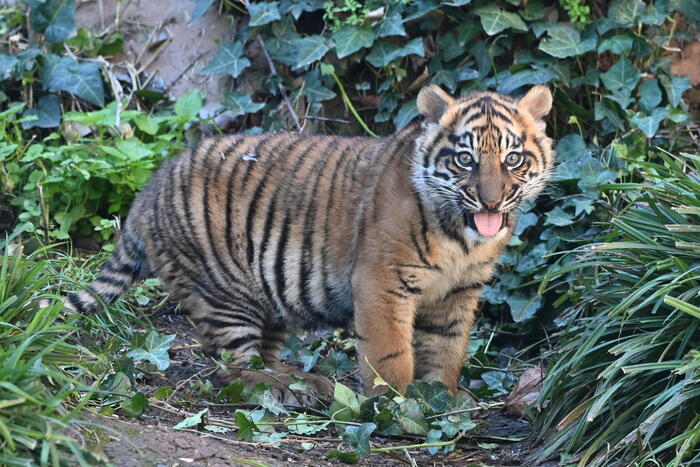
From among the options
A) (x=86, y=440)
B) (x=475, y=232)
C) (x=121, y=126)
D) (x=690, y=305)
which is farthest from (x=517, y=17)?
(x=86, y=440)

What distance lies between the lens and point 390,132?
23.9 ft

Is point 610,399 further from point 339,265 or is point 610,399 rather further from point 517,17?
point 517,17

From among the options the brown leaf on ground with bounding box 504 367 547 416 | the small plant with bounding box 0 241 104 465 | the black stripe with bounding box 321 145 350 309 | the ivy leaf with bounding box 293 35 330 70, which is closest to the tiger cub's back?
the black stripe with bounding box 321 145 350 309

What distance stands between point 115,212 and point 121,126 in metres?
0.67

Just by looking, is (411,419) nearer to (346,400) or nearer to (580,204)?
(346,400)

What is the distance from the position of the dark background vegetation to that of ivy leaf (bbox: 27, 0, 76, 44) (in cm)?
2

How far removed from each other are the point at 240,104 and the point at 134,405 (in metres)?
3.56

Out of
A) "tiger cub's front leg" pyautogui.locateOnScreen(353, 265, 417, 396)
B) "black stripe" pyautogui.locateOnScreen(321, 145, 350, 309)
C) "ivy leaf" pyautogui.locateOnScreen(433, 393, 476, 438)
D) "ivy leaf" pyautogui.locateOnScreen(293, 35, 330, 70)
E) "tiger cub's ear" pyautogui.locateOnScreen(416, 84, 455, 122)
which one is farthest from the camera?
"ivy leaf" pyautogui.locateOnScreen(293, 35, 330, 70)

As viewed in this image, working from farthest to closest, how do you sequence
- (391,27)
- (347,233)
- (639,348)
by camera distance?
1. (391,27)
2. (347,233)
3. (639,348)

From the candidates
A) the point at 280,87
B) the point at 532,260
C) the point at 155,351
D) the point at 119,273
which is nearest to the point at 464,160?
the point at 532,260

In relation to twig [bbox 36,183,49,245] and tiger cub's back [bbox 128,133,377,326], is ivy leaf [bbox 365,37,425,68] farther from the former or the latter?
twig [bbox 36,183,49,245]

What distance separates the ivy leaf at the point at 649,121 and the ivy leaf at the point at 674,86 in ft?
0.63

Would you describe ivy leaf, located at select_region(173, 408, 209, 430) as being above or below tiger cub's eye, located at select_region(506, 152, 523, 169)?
below

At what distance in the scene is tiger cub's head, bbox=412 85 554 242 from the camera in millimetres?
4672
